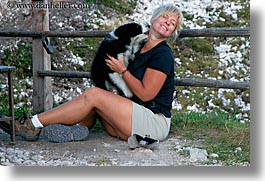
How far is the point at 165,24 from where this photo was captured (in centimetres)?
282

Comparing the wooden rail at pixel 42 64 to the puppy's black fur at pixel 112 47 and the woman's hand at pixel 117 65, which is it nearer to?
the puppy's black fur at pixel 112 47

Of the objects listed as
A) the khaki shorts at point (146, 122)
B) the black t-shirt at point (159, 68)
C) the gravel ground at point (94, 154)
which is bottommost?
the gravel ground at point (94, 154)

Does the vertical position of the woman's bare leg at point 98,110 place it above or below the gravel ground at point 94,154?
above

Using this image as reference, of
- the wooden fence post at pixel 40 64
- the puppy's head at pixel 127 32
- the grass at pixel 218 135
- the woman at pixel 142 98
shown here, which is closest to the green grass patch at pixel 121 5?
the wooden fence post at pixel 40 64

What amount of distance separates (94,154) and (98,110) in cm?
22

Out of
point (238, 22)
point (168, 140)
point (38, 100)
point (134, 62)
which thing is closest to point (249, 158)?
point (168, 140)

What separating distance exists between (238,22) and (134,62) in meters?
2.23

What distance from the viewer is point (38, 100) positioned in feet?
12.8

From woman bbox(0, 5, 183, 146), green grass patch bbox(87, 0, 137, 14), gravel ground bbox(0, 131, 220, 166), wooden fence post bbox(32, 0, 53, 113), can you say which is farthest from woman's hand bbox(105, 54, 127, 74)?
green grass patch bbox(87, 0, 137, 14)

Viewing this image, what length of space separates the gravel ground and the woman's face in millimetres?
558

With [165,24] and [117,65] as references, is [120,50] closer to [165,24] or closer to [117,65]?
[117,65]

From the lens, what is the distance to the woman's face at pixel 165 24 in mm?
2812

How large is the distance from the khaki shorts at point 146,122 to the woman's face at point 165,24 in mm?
372

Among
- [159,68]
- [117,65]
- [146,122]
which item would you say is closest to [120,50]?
[117,65]
